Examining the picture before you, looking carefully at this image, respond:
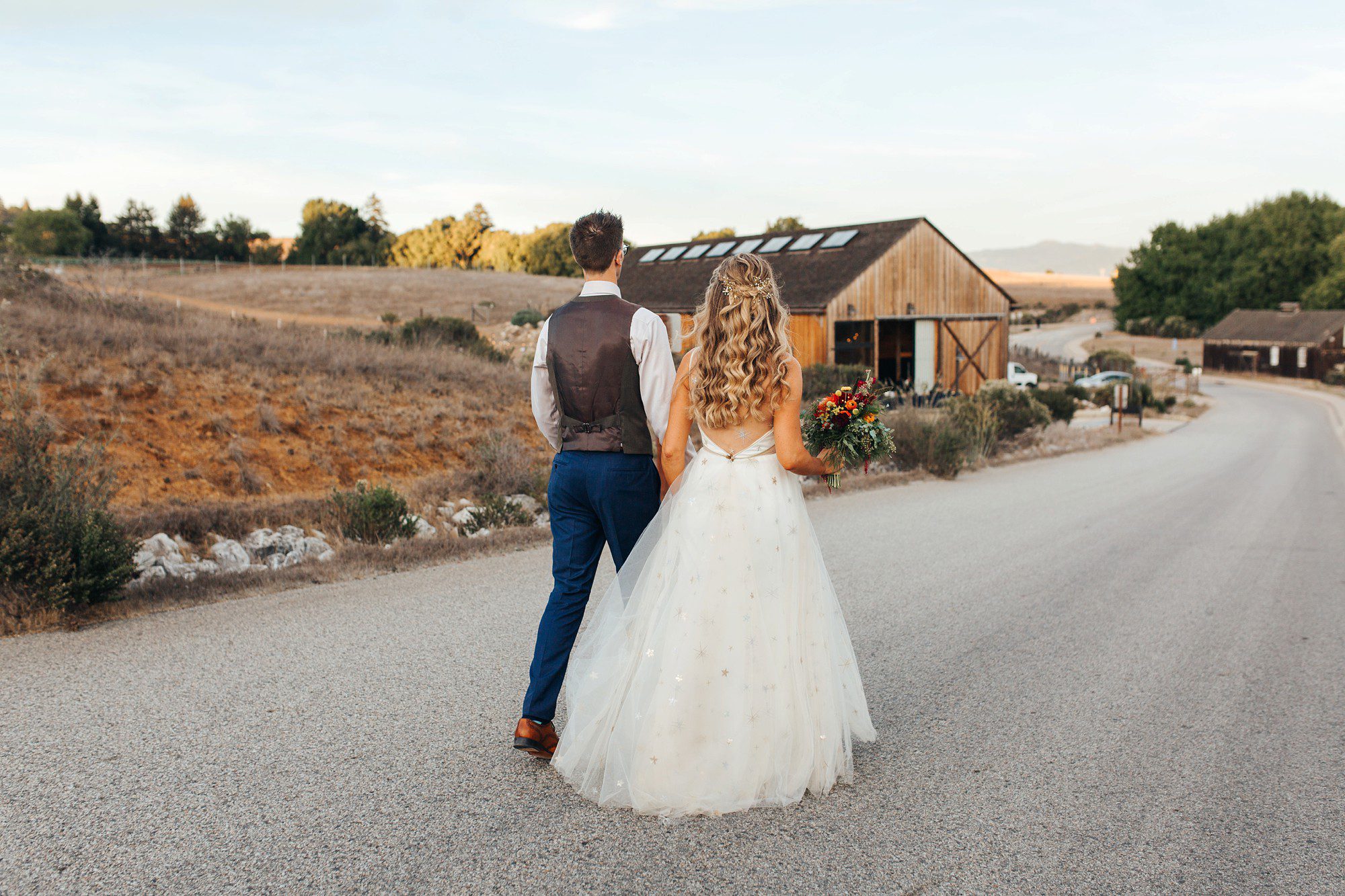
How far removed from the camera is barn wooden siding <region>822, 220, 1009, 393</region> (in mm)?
32156

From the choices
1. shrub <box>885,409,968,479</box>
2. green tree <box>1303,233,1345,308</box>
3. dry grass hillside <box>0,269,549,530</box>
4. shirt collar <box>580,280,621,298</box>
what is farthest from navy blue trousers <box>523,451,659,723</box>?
green tree <box>1303,233,1345,308</box>

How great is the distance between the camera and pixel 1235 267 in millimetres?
90188

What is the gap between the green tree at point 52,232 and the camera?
231ft

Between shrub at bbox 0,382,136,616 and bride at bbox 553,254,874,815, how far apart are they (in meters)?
3.89

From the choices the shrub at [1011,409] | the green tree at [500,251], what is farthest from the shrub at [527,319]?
the green tree at [500,251]

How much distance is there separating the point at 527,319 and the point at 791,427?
42872mm

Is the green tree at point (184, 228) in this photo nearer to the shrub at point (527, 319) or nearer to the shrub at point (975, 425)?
the shrub at point (527, 319)

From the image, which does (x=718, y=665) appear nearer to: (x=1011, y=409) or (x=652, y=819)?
(x=652, y=819)

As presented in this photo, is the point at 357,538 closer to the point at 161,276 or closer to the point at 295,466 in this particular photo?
the point at 295,466

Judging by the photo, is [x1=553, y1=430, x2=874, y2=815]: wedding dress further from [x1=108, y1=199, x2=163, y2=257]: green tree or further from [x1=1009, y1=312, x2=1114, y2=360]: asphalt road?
[x1=108, y1=199, x2=163, y2=257]: green tree

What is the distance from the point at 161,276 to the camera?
61.3 meters

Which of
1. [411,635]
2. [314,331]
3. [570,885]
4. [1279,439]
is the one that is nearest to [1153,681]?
[570,885]

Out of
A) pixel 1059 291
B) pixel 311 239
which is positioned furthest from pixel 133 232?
pixel 1059 291

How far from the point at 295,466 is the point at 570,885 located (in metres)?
10.8
